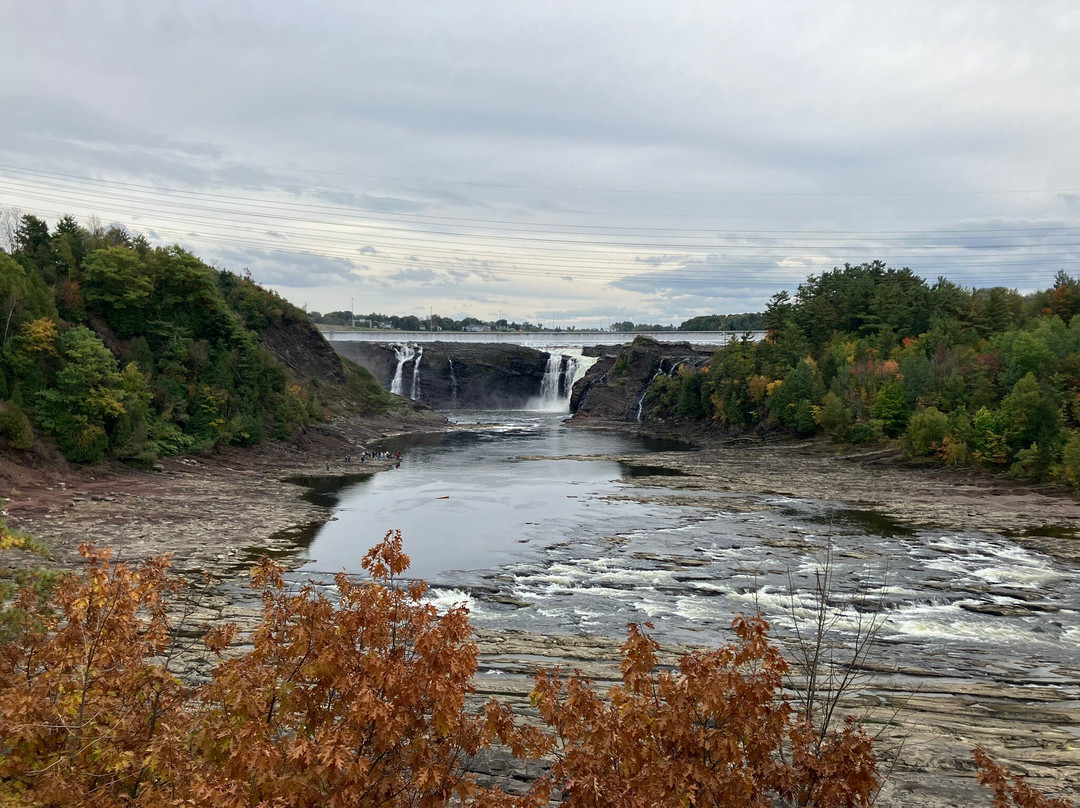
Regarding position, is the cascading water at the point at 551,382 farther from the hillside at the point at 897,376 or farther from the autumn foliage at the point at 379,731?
the autumn foliage at the point at 379,731

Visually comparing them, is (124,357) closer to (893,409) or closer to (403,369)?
(893,409)

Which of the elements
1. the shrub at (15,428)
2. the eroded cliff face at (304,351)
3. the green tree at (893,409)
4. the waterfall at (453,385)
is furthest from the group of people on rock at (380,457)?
the waterfall at (453,385)

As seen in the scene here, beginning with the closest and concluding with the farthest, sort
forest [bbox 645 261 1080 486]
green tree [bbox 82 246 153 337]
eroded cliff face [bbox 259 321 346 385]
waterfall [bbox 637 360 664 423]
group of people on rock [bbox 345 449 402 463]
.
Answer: forest [bbox 645 261 1080 486], green tree [bbox 82 246 153 337], group of people on rock [bbox 345 449 402 463], eroded cliff face [bbox 259 321 346 385], waterfall [bbox 637 360 664 423]

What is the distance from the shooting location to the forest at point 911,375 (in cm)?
5138

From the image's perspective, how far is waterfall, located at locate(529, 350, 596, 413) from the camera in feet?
433

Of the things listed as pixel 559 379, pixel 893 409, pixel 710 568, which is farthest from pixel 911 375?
pixel 559 379

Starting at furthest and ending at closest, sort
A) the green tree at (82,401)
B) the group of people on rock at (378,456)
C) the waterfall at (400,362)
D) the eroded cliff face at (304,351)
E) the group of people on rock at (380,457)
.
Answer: the waterfall at (400,362)
the eroded cliff face at (304,351)
the group of people on rock at (378,456)
the group of people on rock at (380,457)
the green tree at (82,401)

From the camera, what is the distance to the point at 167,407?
173 ft

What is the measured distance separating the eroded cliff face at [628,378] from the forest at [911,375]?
11.1 feet

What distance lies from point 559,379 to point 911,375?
74.8m

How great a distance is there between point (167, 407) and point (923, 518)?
49146 millimetres

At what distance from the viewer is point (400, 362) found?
135125 mm

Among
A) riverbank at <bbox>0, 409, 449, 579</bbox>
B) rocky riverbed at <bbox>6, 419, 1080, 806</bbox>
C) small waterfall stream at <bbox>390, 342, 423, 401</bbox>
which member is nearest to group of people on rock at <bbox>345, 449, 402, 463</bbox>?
rocky riverbed at <bbox>6, 419, 1080, 806</bbox>

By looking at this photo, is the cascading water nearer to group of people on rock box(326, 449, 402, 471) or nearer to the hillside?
the hillside
